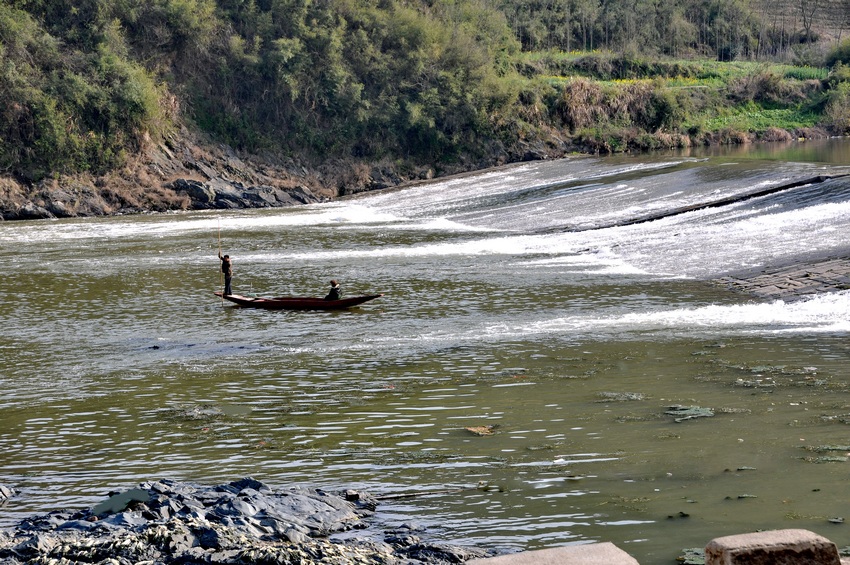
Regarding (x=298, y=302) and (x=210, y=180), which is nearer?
(x=298, y=302)

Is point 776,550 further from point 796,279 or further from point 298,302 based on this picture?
point 298,302

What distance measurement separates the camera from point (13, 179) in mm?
48562

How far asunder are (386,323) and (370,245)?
12742mm

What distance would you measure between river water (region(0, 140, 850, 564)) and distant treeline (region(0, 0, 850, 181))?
2117 cm

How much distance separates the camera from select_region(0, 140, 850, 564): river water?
10094 mm

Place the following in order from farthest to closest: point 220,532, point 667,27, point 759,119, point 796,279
A: point 667,27 < point 759,119 < point 796,279 < point 220,532

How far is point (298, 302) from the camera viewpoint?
2200 centimetres

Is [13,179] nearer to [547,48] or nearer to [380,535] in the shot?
[380,535]

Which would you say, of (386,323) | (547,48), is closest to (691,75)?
(547,48)

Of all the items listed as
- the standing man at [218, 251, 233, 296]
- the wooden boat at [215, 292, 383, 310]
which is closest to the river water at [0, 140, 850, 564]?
the wooden boat at [215, 292, 383, 310]

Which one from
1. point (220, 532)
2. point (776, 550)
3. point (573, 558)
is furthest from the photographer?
point (220, 532)

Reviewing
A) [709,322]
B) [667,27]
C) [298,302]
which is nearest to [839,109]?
[667,27]

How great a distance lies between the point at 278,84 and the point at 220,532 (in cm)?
5243

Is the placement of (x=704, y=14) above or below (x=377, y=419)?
above
